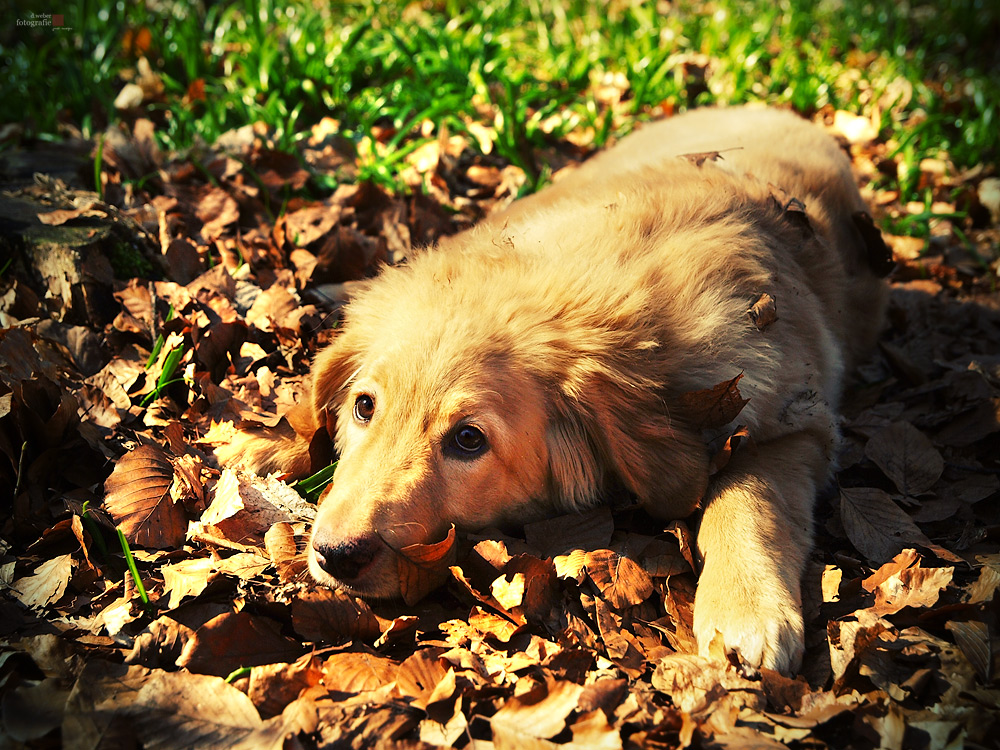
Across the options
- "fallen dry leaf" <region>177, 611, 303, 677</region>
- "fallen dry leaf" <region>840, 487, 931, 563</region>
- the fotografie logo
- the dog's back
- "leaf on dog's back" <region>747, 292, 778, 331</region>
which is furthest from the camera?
the fotografie logo

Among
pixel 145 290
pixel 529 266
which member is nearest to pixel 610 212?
pixel 529 266

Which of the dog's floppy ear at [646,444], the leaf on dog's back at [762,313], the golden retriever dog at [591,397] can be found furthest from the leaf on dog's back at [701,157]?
the dog's floppy ear at [646,444]

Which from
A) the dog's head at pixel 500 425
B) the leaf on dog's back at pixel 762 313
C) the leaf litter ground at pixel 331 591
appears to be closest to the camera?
the leaf litter ground at pixel 331 591

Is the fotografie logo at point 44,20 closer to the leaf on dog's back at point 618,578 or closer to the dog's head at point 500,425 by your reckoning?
the dog's head at point 500,425

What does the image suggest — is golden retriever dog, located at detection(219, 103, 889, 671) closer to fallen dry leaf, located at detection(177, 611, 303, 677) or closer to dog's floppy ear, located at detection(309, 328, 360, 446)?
dog's floppy ear, located at detection(309, 328, 360, 446)

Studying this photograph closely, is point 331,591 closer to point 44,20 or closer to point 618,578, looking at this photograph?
point 618,578

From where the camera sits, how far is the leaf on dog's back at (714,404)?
238 cm

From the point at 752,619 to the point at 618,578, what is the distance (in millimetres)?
389

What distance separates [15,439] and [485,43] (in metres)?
4.17

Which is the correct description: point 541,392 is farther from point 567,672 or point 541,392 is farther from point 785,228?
point 785,228

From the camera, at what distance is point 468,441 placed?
Answer: 241 centimetres

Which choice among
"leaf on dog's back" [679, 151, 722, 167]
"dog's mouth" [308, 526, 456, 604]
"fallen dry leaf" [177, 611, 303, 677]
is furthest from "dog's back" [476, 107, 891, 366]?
"fallen dry leaf" [177, 611, 303, 677]

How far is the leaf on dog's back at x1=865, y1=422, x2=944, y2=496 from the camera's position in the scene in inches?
111

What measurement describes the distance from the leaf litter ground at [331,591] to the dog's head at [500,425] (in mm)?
117
